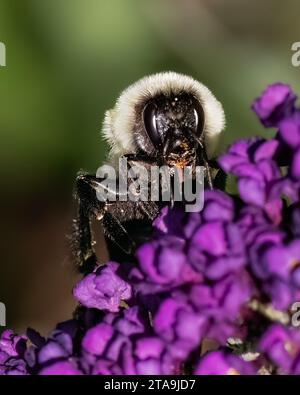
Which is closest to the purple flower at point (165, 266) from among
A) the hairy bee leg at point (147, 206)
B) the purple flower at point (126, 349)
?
the purple flower at point (126, 349)

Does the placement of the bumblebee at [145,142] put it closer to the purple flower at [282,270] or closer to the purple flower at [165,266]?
the purple flower at [165,266]

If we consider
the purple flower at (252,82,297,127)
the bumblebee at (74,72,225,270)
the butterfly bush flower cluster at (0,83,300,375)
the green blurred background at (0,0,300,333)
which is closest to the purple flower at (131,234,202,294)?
the butterfly bush flower cluster at (0,83,300,375)

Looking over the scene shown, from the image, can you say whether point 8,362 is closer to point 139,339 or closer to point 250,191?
point 139,339

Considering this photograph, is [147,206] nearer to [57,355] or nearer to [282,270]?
[57,355]

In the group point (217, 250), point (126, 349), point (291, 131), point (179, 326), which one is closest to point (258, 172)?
point (291, 131)

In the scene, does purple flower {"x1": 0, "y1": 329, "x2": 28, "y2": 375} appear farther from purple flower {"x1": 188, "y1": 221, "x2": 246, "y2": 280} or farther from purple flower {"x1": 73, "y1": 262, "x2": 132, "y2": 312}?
purple flower {"x1": 188, "y1": 221, "x2": 246, "y2": 280}
